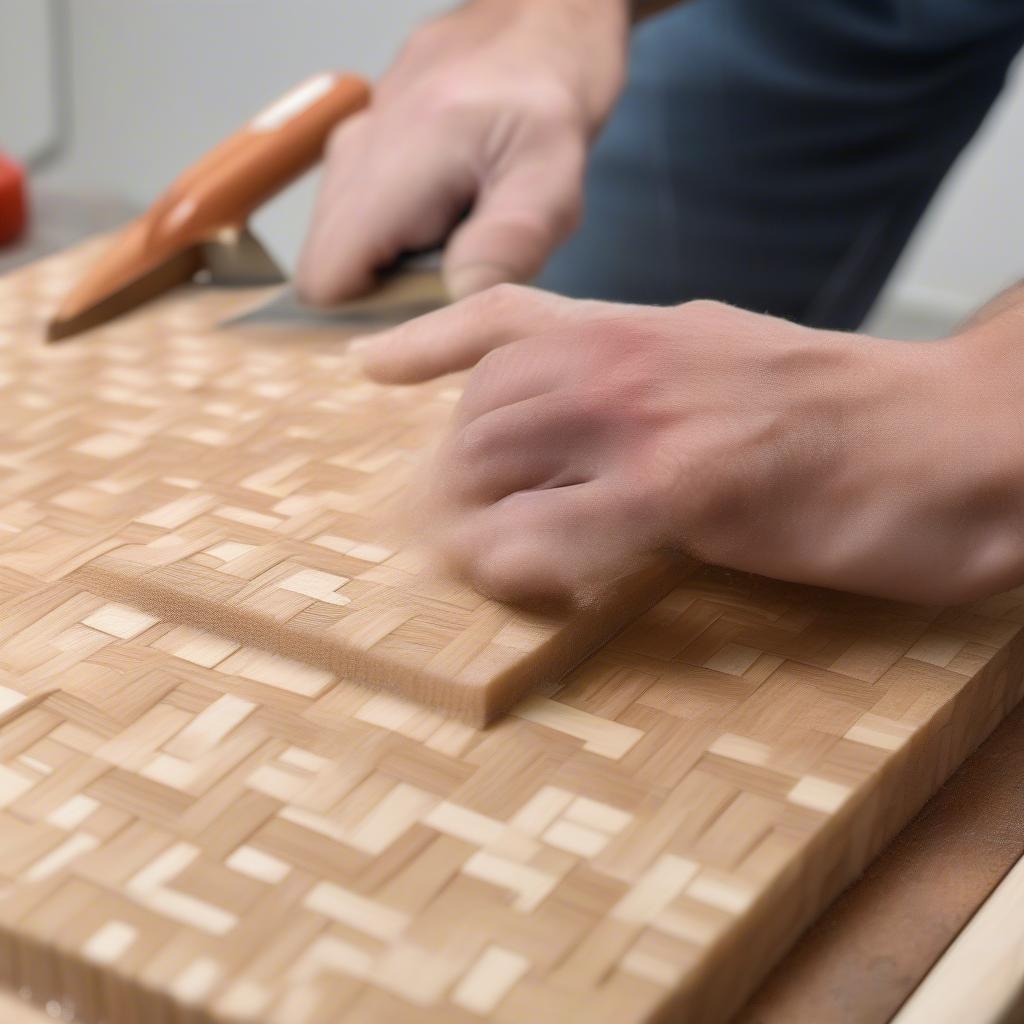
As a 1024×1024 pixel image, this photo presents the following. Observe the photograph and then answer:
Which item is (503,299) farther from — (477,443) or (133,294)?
(133,294)

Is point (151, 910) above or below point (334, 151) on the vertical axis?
below

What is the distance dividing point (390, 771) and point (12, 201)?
0.80 metres

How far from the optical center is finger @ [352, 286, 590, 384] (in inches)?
23.3

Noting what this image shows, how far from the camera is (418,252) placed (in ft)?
2.83

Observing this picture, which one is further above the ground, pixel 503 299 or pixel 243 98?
pixel 503 299

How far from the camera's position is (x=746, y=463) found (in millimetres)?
464

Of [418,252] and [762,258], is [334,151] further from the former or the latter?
[762,258]

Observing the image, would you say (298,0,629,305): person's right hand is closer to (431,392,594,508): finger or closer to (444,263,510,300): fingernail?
(444,263,510,300): fingernail

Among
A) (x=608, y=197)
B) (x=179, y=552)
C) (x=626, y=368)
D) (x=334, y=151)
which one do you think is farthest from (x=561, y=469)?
(x=608, y=197)

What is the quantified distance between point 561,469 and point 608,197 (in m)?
0.85

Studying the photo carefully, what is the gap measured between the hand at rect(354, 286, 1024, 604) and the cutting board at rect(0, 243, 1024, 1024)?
27 millimetres

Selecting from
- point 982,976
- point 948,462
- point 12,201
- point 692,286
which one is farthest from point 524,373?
point 692,286

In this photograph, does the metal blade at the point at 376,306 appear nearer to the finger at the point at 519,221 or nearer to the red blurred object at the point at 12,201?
the finger at the point at 519,221

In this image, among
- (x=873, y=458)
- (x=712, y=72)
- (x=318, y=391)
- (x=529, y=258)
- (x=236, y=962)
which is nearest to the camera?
(x=236, y=962)
